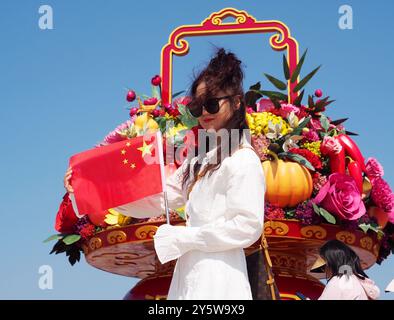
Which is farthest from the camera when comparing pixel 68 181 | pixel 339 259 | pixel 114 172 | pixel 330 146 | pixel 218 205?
pixel 330 146

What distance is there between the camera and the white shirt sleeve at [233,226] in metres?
3.91

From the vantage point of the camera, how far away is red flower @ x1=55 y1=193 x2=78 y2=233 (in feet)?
23.5

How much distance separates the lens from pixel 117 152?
5184mm

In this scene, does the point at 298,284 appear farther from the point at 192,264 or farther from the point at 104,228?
the point at 192,264

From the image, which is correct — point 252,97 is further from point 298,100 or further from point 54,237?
point 54,237

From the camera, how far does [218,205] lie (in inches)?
162

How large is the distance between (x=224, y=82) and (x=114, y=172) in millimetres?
1251

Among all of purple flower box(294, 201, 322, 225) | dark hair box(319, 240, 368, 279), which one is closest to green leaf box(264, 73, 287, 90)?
purple flower box(294, 201, 322, 225)

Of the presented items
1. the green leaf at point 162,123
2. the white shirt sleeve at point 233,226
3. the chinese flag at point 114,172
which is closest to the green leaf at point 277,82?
the green leaf at point 162,123

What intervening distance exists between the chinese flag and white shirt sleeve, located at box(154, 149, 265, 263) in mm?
877

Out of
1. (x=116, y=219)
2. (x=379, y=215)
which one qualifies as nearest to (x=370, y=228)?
(x=379, y=215)

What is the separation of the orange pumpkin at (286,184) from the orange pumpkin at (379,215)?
767mm

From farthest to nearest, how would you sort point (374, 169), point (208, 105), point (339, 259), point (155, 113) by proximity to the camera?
point (155, 113) → point (374, 169) → point (339, 259) → point (208, 105)
